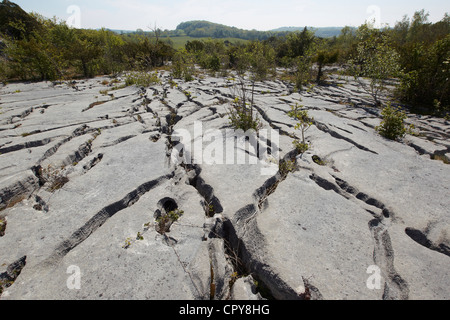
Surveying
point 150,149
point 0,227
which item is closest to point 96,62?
point 150,149

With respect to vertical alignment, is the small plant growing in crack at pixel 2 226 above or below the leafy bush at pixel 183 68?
below

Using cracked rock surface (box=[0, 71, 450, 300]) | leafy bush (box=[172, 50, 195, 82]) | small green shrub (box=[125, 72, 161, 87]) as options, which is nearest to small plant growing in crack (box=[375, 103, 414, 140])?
cracked rock surface (box=[0, 71, 450, 300])

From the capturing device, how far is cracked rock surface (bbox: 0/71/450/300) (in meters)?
1.47

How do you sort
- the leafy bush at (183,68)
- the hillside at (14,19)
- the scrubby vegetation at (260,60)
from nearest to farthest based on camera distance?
the scrubby vegetation at (260,60)
the leafy bush at (183,68)
the hillside at (14,19)

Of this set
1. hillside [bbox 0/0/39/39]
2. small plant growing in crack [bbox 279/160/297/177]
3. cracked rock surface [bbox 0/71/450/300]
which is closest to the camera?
cracked rock surface [bbox 0/71/450/300]

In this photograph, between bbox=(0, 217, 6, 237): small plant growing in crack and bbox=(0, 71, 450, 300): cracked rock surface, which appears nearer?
bbox=(0, 71, 450, 300): cracked rock surface

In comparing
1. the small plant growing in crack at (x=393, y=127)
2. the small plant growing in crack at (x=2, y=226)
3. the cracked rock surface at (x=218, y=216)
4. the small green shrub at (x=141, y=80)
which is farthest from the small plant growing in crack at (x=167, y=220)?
the small green shrub at (x=141, y=80)

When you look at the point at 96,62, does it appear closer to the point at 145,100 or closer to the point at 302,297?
the point at 145,100

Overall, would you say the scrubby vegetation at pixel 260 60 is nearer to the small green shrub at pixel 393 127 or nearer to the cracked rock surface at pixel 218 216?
the cracked rock surface at pixel 218 216

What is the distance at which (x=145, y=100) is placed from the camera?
596cm

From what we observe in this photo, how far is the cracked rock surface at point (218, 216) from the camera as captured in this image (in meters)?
1.47

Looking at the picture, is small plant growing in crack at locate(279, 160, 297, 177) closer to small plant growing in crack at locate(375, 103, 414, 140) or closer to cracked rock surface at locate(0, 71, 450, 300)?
cracked rock surface at locate(0, 71, 450, 300)

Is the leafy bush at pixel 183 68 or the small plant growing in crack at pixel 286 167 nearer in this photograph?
the small plant growing in crack at pixel 286 167

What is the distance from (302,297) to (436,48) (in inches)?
301
